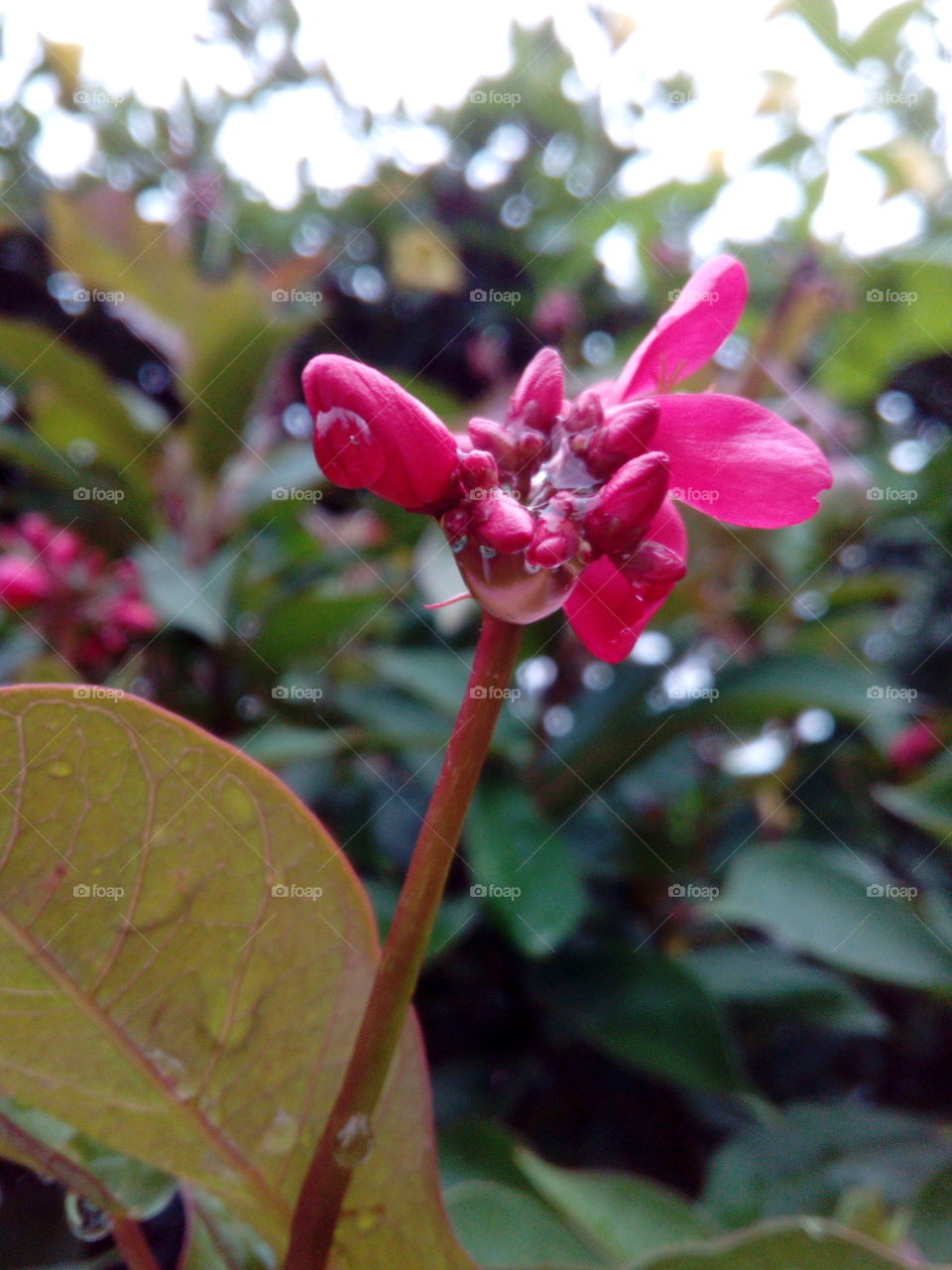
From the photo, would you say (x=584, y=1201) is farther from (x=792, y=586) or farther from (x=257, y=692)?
(x=792, y=586)

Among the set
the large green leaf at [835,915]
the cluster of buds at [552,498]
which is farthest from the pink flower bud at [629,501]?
the large green leaf at [835,915]

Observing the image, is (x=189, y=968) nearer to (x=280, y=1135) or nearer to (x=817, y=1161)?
(x=280, y=1135)

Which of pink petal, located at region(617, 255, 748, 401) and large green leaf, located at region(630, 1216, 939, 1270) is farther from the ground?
pink petal, located at region(617, 255, 748, 401)

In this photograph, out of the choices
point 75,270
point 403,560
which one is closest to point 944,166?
point 403,560

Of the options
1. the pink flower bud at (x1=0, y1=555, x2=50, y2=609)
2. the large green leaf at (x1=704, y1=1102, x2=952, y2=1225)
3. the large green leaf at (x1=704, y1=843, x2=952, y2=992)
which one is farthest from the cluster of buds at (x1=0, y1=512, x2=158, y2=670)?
the large green leaf at (x1=704, y1=1102, x2=952, y2=1225)

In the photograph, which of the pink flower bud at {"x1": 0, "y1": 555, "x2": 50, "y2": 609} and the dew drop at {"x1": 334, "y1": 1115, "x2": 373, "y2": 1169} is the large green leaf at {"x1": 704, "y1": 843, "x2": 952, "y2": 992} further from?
the pink flower bud at {"x1": 0, "y1": 555, "x2": 50, "y2": 609}
